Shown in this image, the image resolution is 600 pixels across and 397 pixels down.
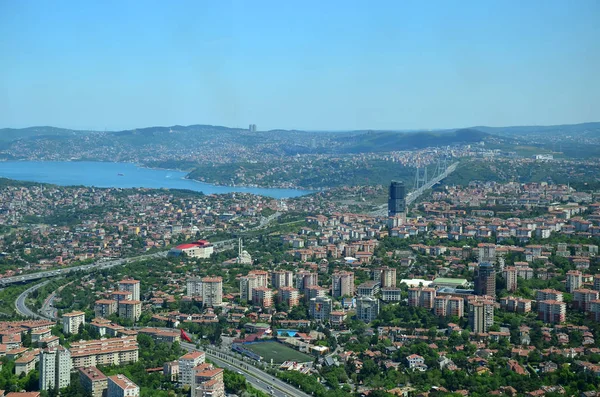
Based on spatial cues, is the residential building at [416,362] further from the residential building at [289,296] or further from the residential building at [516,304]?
the residential building at [289,296]

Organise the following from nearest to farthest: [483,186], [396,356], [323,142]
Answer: [396,356] < [483,186] < [323,142]

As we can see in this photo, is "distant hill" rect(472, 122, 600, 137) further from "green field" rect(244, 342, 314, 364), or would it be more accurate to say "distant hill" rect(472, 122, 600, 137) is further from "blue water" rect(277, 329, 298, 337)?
"green field" rect(244, 342, 314, 364)

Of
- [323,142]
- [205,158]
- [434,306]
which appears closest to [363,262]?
[434,306]

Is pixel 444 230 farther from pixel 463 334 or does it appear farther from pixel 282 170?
pixel 282 170

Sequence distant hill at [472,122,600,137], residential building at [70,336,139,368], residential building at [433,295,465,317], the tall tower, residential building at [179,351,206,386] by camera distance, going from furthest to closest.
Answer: distant hill at [472,122,600,137] < the tall tower < residential building at [433,295,465,317] < residential building at [70,336,139,368] < residential building at [179,351,206,386]

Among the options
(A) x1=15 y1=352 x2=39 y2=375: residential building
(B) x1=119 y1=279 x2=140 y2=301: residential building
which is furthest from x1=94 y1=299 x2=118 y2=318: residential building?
(A) x1=15 y1=352 x2=39 y2=375: residential building

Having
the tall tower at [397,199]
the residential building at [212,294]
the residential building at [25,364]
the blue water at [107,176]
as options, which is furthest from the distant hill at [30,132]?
the residential building at [25,364]
